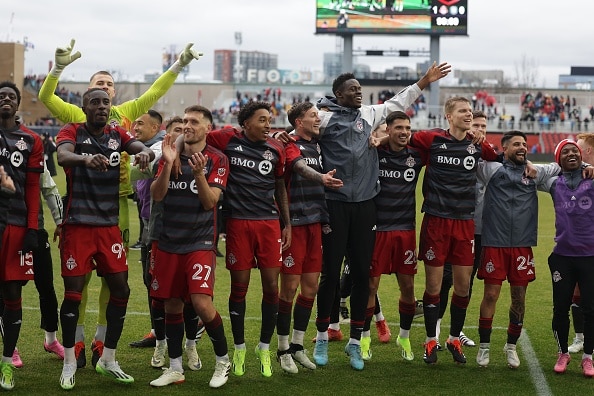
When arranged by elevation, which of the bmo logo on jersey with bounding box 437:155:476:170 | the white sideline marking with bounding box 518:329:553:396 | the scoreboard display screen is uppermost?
the scoreboard display screen

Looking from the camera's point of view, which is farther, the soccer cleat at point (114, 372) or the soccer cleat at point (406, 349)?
the soccer cleat at point (406, 349)

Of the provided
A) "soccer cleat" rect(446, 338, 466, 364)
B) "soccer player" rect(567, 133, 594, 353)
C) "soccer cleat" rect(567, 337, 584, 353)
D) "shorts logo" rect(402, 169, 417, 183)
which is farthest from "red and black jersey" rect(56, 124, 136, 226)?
"soccer cleat" rect(567, 337, 584, 353)

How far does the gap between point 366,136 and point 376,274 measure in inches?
51.1

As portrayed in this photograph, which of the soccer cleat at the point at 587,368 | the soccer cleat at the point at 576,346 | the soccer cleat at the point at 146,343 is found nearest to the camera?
the soccer cleat at the point at 587,368

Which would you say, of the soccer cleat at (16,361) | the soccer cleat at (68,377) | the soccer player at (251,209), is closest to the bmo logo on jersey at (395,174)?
the soccer player at (251,209)

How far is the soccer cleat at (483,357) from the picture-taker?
8570 mm

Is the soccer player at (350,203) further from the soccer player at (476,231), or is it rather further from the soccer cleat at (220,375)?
the soccer cleat at (220,375)

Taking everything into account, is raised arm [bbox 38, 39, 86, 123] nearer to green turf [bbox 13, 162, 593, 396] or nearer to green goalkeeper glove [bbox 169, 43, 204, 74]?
green goalkeeper glove [bbox 169, 43, 204, 74]

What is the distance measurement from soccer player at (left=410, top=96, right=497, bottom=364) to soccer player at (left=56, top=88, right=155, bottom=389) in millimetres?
2670

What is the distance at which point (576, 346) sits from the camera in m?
9.38

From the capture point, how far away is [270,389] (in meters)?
7.66

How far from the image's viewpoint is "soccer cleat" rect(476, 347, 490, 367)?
28.1ft

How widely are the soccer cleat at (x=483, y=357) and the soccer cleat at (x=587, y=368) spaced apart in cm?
84

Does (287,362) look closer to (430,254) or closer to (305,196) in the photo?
(305,196)
